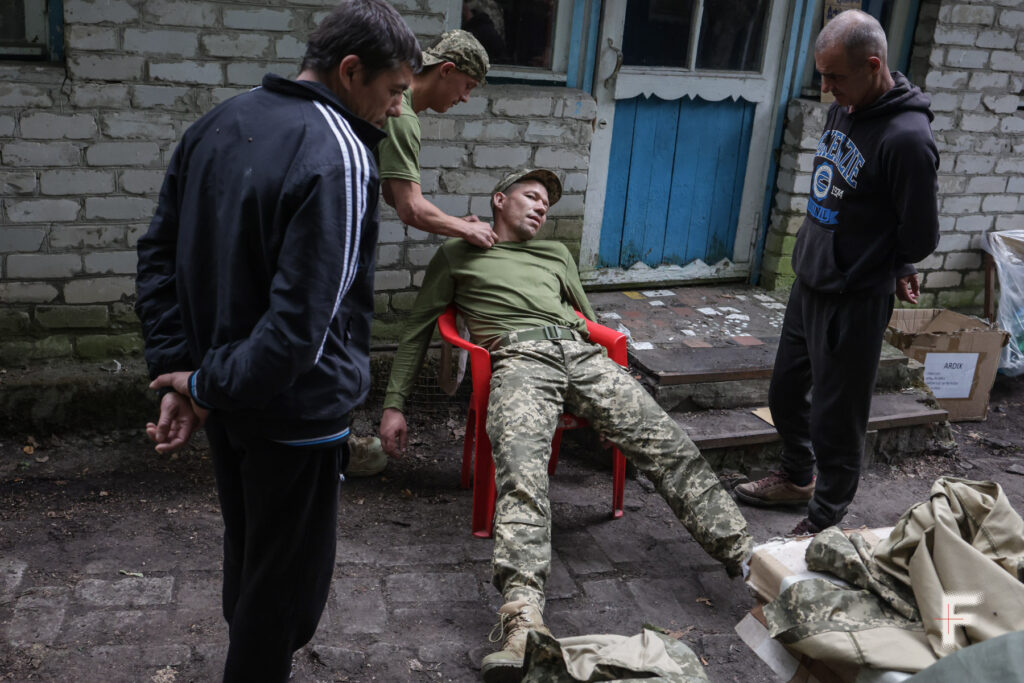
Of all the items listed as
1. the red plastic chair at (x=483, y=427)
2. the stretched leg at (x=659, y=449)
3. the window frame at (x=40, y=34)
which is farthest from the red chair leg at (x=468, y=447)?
the window frame at (x=40, y=34)

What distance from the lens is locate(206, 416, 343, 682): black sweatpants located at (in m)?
2.08

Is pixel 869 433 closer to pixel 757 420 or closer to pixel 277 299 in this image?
pixel 757 420

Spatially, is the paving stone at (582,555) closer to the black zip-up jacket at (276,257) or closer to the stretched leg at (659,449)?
the stretched leg at (659,449)

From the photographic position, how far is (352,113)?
204 centimetres

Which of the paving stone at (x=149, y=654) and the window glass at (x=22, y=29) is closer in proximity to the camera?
the paving stone at (x=149, y=654)

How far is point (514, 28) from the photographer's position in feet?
16.0

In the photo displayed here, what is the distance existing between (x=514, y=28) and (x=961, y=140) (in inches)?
116

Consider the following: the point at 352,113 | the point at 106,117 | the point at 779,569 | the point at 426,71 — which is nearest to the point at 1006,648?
the point at 779,569

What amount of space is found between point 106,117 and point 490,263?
1.77 metres

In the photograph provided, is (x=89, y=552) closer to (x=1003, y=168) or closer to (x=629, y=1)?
(x=629, y=1)

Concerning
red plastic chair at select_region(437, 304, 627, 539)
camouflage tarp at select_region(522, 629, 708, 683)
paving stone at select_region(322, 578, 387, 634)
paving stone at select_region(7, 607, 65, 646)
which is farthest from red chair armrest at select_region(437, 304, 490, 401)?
paving stone at select_region(7, 607, 65, 646)

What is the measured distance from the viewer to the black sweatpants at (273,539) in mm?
2084

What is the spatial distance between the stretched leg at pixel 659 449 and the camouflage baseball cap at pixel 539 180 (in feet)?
2.48

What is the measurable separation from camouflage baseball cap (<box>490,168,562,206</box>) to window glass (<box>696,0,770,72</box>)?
1749mm
